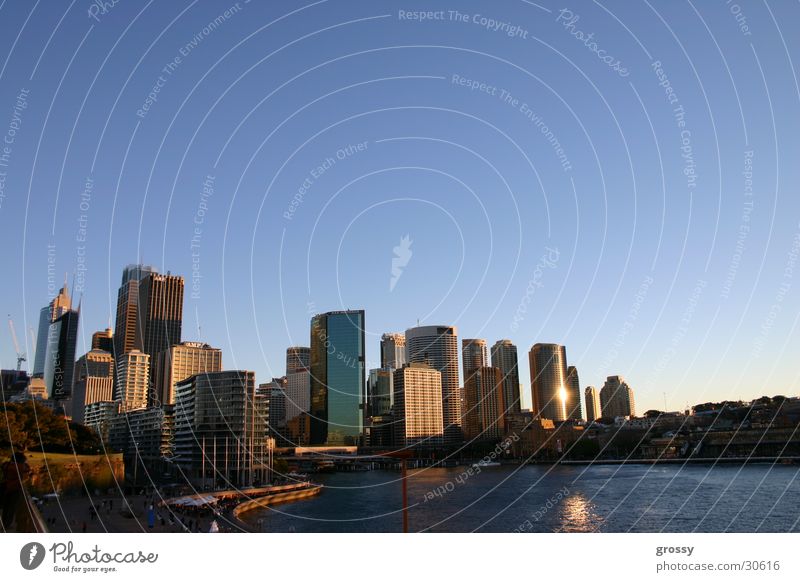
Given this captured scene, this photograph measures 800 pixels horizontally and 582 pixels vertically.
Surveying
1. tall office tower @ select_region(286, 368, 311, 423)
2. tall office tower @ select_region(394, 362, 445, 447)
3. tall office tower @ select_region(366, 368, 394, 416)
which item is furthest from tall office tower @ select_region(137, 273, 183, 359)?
tall office tower @ select_region(394, 362, 445, 447)

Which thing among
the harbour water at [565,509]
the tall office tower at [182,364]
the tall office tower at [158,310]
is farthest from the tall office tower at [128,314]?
the harbour water at [565,509]

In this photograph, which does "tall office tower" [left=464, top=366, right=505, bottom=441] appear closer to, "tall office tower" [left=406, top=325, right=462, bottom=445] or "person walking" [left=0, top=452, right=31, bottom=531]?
"tall office tower" [left=406, top=325, right=462, bottom=445]

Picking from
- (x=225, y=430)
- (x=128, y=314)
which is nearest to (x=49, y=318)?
(x=128, y=314)

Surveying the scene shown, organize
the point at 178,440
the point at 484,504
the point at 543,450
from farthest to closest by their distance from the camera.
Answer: the point at 543,450 < the point at 178,440 < the point at 484,504

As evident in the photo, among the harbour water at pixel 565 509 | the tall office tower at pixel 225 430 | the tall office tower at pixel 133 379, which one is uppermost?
the tall office tower at pixel 133 379

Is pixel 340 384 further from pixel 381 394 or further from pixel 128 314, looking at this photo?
pixel 128 314

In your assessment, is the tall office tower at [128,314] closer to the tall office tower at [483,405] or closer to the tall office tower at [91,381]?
the tall office tower at [91,381]

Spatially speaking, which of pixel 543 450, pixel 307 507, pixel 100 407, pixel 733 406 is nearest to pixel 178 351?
pixel 100 407
